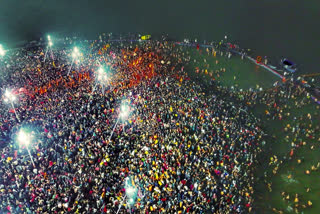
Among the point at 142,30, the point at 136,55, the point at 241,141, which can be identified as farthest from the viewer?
the point at 142,30

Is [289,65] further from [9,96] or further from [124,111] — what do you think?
[9,96]

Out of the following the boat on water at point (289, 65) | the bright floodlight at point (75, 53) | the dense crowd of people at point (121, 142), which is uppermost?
the bright floodlight at point (75, 53)

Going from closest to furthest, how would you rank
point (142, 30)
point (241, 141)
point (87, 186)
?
point (87, 186) → point (241, 141) → point (142, 30)

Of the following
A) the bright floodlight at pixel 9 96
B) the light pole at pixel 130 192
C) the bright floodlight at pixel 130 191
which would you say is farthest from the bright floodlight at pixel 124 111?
the bright floodlight at pixel 9 96

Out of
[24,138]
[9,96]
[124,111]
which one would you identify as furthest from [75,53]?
[24,138]

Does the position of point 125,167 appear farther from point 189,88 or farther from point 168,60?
point 168,60

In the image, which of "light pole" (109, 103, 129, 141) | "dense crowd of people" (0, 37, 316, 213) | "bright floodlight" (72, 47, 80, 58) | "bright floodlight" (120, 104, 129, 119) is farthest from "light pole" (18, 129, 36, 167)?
"bright floodlight" (72, 47, 80, 58)

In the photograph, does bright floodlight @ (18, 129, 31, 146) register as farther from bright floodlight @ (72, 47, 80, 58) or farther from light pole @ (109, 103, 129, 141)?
bright floodlight @ (72, 47, 80, 58)

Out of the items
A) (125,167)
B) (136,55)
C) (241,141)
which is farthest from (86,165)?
(136,55)

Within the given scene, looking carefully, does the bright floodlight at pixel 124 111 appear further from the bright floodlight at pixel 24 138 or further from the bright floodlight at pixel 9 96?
the bright floodlight at pixel 9 96
